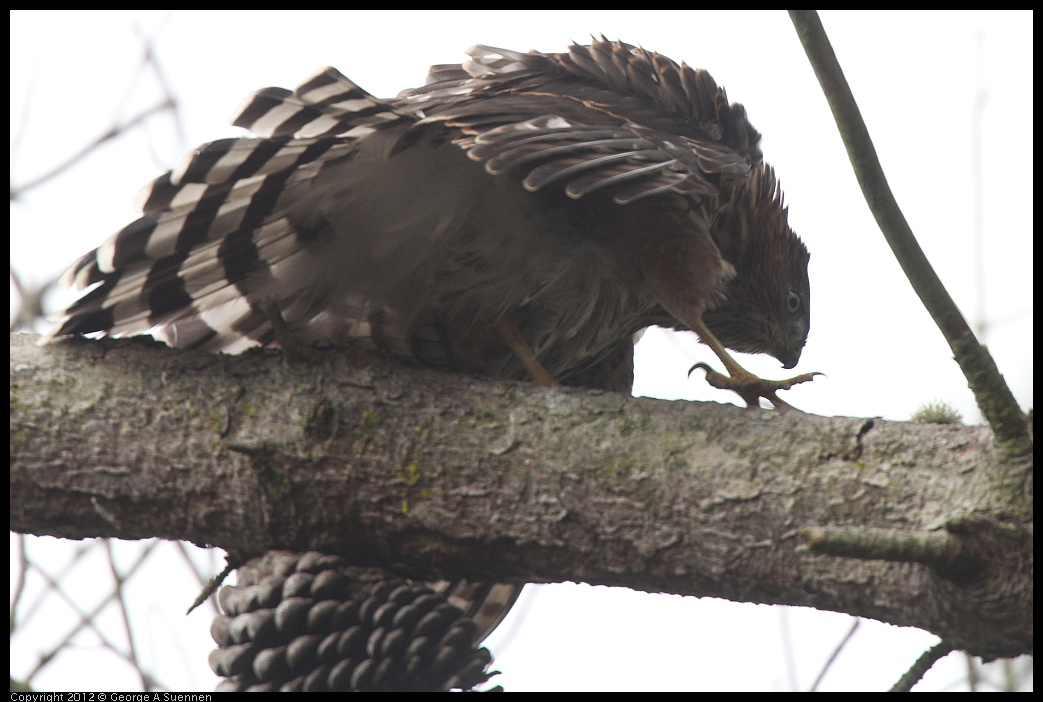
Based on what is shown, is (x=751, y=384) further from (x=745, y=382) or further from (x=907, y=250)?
(x=907, y=250)

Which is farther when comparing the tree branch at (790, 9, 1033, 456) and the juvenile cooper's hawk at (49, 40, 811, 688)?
the juvenile cooper's hawk at (49, 40, 811, 688)

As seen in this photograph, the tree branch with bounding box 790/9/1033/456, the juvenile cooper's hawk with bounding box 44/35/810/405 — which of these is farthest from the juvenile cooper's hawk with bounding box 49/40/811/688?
the tree branch with bounding box 790/9/1033/456

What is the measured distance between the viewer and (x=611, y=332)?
9.64 ft

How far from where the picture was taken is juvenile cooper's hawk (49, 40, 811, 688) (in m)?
2.24

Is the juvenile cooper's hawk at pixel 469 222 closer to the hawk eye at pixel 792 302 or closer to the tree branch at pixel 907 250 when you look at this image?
the hawk eye at pixel 792 302

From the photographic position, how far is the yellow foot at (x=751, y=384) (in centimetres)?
272

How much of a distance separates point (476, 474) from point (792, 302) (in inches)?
65.0

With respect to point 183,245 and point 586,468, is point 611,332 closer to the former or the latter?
point 586,468

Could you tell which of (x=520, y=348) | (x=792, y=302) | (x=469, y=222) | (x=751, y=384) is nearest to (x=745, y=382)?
(x=751, y=384)

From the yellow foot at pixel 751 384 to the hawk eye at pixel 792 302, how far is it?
652 millimetres

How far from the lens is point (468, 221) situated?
257 centimetres

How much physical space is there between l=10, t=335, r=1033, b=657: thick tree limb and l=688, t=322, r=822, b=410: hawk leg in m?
0.57

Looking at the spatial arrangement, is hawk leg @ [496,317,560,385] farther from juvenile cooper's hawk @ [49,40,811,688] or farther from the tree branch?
the tree branch

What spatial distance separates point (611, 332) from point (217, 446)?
1235mm
